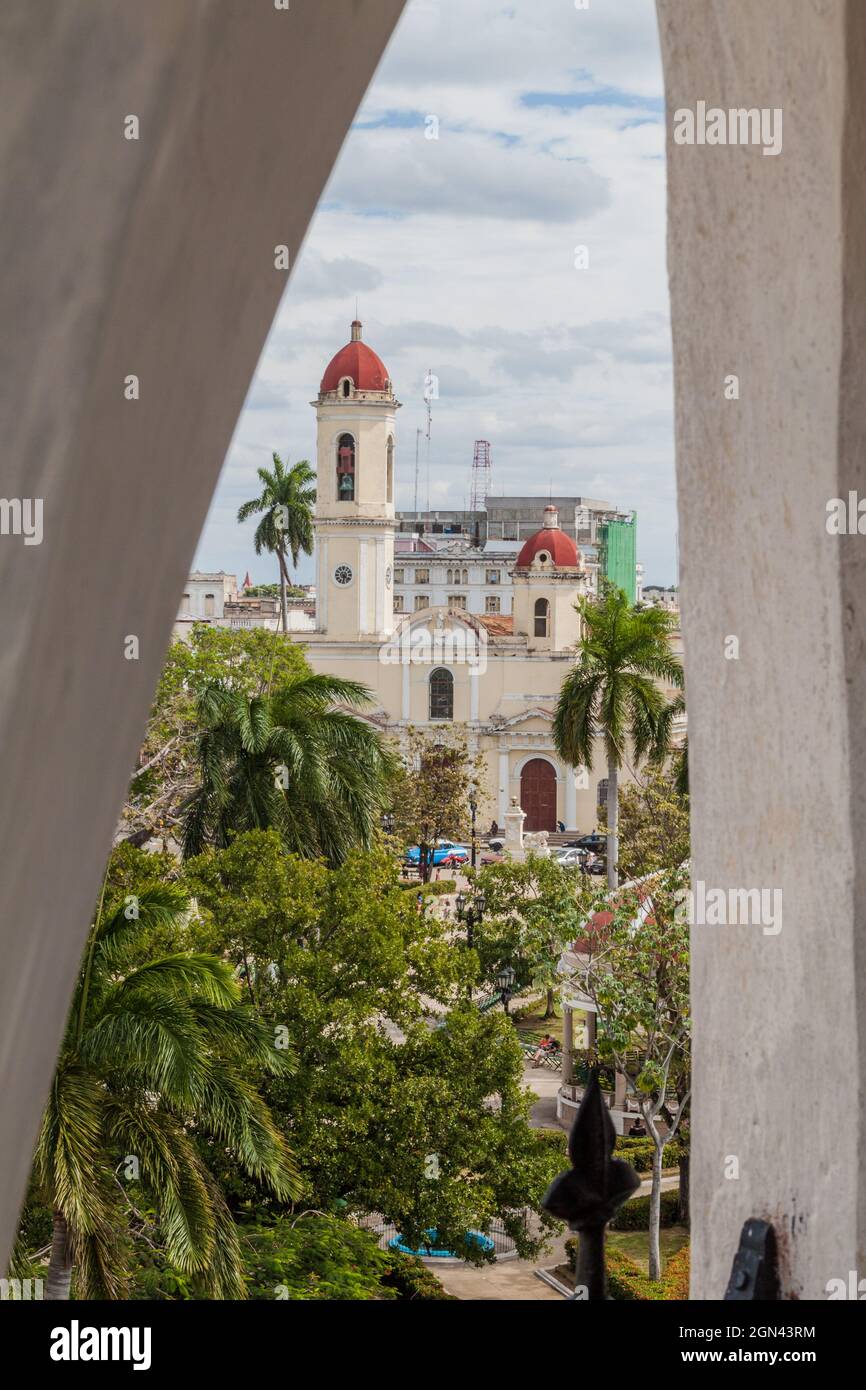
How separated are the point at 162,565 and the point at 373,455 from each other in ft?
138

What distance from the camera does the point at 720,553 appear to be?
6.70ft

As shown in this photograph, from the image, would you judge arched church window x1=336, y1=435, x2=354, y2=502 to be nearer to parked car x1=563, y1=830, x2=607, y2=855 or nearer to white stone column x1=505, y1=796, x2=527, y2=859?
parked car x1=563, y1=830, x2=607, y2=855

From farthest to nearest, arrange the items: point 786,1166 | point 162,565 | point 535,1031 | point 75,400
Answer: point 535,1031, point 786,1166, point 162,565, point 75,400

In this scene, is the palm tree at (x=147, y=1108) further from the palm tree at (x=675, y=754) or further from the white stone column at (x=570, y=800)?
the white stone column at (x=570, y=800)

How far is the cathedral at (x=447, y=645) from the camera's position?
4278 cm

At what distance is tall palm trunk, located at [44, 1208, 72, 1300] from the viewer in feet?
23.5

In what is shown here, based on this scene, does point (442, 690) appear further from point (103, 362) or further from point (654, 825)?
point (103, 362)

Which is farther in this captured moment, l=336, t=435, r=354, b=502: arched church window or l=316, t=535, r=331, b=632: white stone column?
l=316, t=535, r=331, b=632: white stone column

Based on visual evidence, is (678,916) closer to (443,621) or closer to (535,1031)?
(535,1031)

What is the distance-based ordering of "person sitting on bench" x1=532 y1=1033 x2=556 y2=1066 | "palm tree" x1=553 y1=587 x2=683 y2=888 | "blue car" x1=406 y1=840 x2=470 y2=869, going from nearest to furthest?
"palm tree" x1=553 y1=587 x2=683 y2=888, "person sitting on bench" x1=532 y1=1033 x2=556 y2=1066, "blue car" x1=406 y1=840 x2=470 y2=869

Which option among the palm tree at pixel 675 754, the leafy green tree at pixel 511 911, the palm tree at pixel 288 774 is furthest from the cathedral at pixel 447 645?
the palm tree at pixel 288 774

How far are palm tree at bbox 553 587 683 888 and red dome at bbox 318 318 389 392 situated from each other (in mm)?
22987

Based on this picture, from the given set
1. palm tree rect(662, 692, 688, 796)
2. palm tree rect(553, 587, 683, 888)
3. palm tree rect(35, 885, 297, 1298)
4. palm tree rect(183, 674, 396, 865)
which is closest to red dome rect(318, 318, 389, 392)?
palm tree rect(662, 692, 688, 796)
